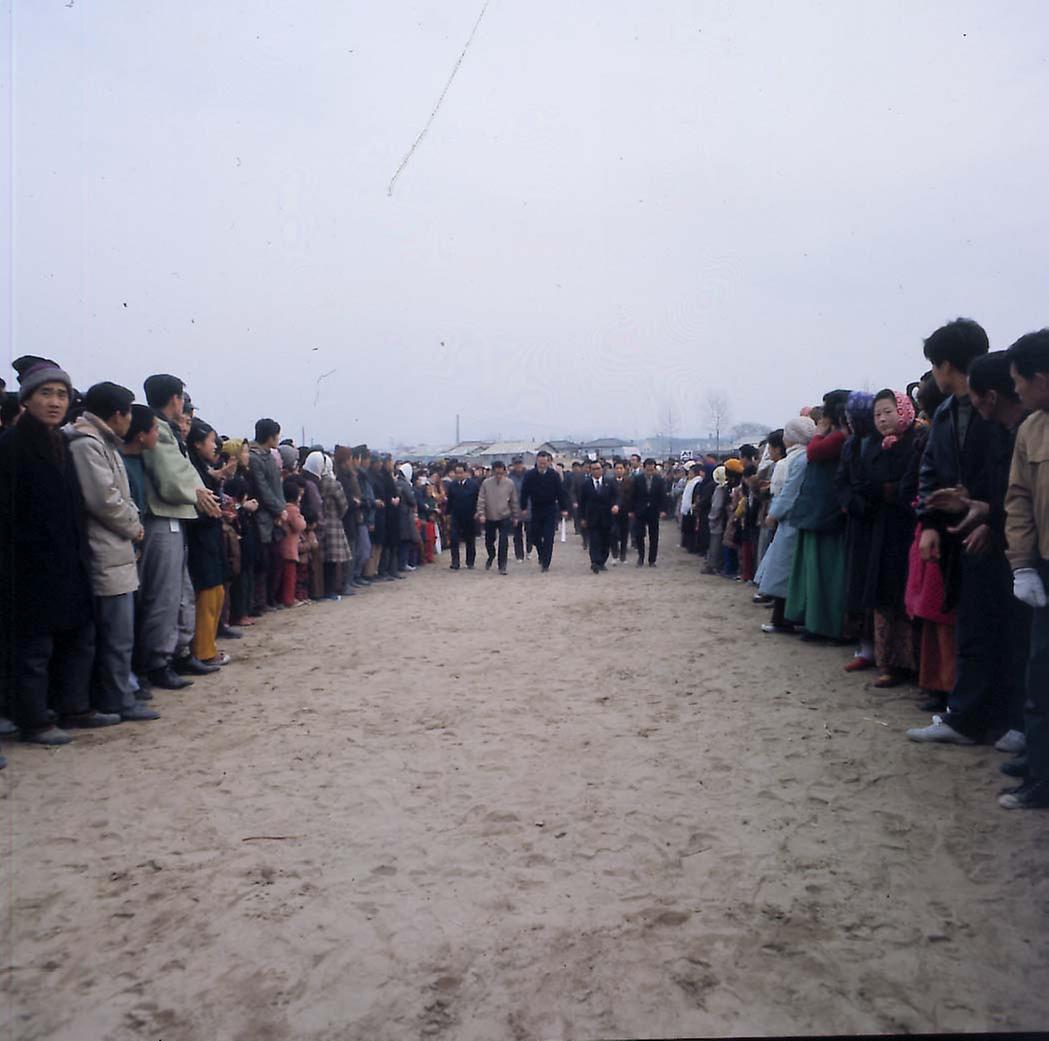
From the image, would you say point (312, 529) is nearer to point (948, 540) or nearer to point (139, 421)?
point (139, 421)

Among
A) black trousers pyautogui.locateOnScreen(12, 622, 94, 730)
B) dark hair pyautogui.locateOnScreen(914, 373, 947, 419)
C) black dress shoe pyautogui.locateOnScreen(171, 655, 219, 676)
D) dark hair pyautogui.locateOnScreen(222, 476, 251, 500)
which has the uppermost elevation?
dark hair pyautogui.locateOnScreen(914, 373, 947, 419)

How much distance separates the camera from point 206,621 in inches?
247

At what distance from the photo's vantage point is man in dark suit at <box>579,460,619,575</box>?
1318cm

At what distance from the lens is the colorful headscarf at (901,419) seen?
547cm

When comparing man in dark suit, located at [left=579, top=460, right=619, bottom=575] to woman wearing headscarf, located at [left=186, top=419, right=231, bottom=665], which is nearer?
woman wearing headscarf, located at [left=186, top=419, right=231, bottom=665]

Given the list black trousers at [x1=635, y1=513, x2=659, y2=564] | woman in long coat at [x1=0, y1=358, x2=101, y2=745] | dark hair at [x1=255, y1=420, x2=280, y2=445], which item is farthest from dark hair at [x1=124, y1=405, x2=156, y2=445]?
black trousers at [x1=635, y1=513, x2=659, y2=564]

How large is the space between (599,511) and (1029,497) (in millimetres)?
9819

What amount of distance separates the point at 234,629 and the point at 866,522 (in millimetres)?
5459

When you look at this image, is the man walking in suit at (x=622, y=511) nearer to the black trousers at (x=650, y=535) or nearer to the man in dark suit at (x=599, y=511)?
the black trousers at (x=650, y=535)

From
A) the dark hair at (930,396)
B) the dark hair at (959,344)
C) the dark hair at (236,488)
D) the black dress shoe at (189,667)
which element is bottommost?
the black dress shoe at (189,667)

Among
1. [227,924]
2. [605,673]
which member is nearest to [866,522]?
[605,673]

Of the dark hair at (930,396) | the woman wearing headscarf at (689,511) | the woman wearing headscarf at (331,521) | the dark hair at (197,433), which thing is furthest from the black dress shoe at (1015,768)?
the woman wearing headscarf at (689,511)

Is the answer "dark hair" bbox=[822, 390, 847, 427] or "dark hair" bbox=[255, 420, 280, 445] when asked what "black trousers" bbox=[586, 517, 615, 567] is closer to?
"dark hair" bbox=[255, 420, 280, 445]

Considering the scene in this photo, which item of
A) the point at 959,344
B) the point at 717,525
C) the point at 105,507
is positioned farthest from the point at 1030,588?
the point at 717,525
